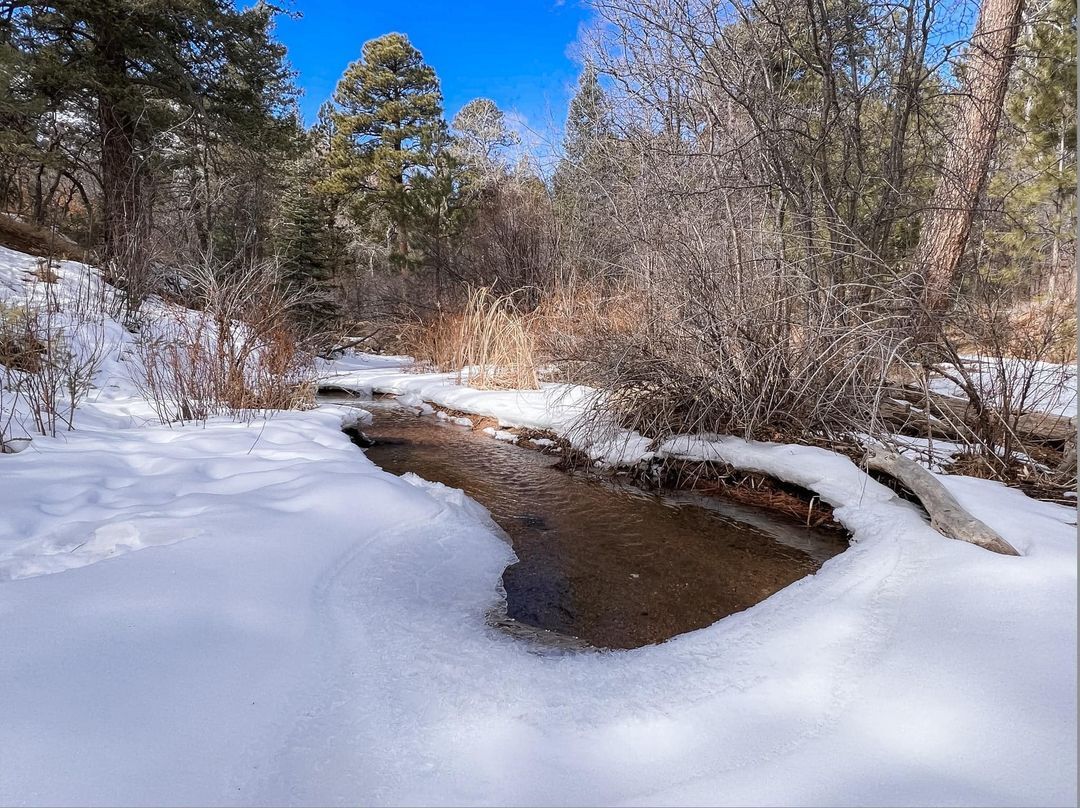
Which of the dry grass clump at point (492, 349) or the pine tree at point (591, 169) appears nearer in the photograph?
the pine tree at point (591, 169)

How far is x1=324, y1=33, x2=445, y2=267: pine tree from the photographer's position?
17.3 meters

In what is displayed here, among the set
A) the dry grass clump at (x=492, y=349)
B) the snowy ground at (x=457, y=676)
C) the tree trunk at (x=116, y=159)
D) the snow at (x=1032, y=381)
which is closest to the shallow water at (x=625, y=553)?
the snowy ground at (x=457, y=676)

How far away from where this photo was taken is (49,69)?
6297mm

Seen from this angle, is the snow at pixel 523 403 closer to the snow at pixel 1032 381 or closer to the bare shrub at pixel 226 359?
the bare shrub at pixel 226 359

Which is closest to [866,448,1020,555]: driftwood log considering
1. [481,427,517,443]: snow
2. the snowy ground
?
the snowy ground

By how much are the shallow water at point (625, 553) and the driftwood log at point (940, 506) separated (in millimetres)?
383

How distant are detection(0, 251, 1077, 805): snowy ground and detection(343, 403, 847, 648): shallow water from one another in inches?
9.2

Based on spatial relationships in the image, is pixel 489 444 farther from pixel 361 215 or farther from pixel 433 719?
pixel 361 215

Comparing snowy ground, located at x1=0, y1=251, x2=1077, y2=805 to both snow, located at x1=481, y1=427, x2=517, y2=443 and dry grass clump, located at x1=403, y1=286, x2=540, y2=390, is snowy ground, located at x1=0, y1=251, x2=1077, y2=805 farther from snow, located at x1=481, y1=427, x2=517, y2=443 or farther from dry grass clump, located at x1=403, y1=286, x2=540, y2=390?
dry grass clump, located at x1=403, y1=286, x2=540, y2=390

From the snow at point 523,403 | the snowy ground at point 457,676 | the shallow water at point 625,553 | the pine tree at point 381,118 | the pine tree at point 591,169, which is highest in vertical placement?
the pine tree at point 381,118

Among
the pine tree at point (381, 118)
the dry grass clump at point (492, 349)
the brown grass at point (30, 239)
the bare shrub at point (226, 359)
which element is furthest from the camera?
the pine tree at point (381, 118)

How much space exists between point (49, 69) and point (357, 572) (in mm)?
8503

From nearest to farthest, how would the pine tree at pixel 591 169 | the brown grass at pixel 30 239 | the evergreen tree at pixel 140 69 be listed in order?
the pine tree at pixel 591 169
the evergreen tree at pixel 140 69
the brown grass at pixel 30 239

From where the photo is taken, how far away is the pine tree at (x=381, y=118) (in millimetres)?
17281
